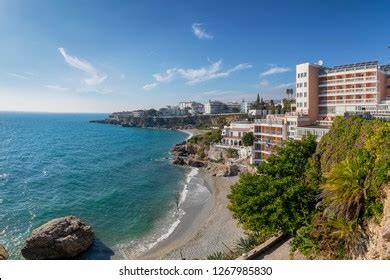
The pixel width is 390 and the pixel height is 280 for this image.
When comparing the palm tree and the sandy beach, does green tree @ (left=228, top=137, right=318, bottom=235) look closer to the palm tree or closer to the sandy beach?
the palm tree

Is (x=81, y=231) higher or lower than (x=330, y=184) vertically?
lower

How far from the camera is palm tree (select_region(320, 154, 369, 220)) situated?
397 inches

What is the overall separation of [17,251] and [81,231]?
4.44 meters

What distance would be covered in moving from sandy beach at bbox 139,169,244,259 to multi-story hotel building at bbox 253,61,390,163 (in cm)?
795

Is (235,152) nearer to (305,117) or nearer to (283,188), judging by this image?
(305,117)

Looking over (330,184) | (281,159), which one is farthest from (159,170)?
(330,184)

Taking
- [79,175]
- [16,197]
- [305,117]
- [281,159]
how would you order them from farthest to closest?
[79,175], [16,197], [305,117], [281,159]

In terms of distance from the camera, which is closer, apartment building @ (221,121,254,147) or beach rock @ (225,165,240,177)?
beach rock @ (225,165,240,177)

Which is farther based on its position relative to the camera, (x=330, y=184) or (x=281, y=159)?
(x=281, y=159)

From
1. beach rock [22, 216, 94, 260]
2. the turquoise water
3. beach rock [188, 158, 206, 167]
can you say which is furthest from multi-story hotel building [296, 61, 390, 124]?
beach rock [22, 216, 94, 260]

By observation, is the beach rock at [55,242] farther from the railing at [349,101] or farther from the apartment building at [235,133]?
the apartment building at [235,133]

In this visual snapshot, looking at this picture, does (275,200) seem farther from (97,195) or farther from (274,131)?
(97,195)

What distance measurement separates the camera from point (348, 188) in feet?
34.2
